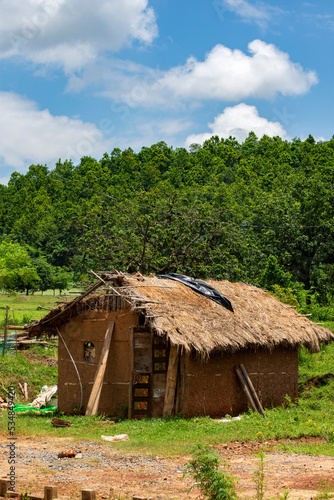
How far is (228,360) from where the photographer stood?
13430 millimetres

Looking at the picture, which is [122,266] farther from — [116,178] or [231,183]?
[231,183]

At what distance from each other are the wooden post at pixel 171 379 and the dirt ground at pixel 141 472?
250 centimetres

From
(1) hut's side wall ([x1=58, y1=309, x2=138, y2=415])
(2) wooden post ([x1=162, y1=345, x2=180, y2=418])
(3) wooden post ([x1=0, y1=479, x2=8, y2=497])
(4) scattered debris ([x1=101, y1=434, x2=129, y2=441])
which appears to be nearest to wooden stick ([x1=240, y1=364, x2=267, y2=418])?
(2) wooden post ([x1=162, y1=345, x2=180, y2=418])

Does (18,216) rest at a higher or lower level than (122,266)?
higher

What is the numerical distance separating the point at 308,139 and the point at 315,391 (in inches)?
1662

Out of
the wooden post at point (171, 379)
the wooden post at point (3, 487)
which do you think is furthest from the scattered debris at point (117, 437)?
the wooden post at point (3, 487)

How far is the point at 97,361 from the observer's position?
1385cm

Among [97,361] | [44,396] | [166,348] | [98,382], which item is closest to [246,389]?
[166,348]

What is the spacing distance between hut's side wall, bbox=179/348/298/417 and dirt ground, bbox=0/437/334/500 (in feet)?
8.71

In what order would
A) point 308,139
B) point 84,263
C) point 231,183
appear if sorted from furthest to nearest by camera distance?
point 308,139
point 231,183
point 84,263

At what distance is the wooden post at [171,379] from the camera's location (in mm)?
12453

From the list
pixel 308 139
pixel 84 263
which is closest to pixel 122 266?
pixel 84 263

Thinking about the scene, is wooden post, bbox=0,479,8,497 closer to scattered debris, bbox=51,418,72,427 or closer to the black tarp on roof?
scattered debris, bbox=51,418,72,427

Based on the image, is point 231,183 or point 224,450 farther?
point 231,183
